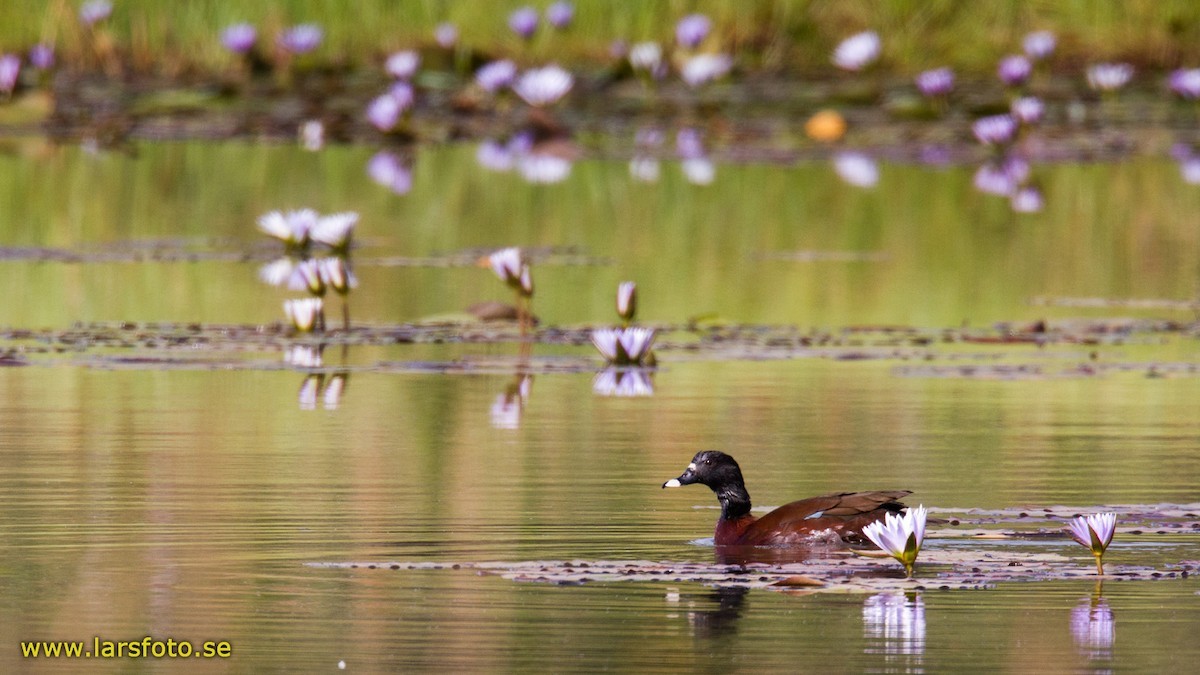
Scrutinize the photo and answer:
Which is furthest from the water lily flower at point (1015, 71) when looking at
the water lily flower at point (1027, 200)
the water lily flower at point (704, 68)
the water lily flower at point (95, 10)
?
the water lily flower at point (95, 10)

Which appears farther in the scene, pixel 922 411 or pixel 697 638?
pixel 922 411

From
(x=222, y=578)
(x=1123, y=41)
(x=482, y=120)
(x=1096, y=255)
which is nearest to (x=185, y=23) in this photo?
(x=482, y=120)

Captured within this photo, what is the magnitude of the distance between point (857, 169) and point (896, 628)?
15644mm

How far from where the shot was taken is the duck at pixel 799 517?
21.6 ft

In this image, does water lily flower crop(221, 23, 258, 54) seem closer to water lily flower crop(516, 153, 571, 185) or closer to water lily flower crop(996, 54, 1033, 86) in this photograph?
water lily flower crop(516, 153, 571, 185)

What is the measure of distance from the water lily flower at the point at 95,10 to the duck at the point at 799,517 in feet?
61.5

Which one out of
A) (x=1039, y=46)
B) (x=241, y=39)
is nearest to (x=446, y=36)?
(x=241, y=39)

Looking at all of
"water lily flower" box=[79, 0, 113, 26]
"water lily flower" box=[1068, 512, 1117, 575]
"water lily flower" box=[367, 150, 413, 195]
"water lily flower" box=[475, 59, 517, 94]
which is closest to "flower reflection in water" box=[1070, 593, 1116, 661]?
"water lily flower" box=[1068, 512, 1117, 575]

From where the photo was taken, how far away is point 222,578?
6.24 metres

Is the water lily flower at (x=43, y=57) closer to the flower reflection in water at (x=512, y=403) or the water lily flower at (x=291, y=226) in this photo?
the water lily flower at (x=291, y=226)

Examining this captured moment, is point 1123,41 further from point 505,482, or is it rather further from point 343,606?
point 343,606

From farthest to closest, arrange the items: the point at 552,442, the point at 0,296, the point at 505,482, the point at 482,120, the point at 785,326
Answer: the point at 482,120, the point at 0,296, the point at 785,326, the point at 552,442, the point at 505,482

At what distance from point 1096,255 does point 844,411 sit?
5.79 meters

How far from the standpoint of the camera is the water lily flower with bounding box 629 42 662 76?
24016mm
